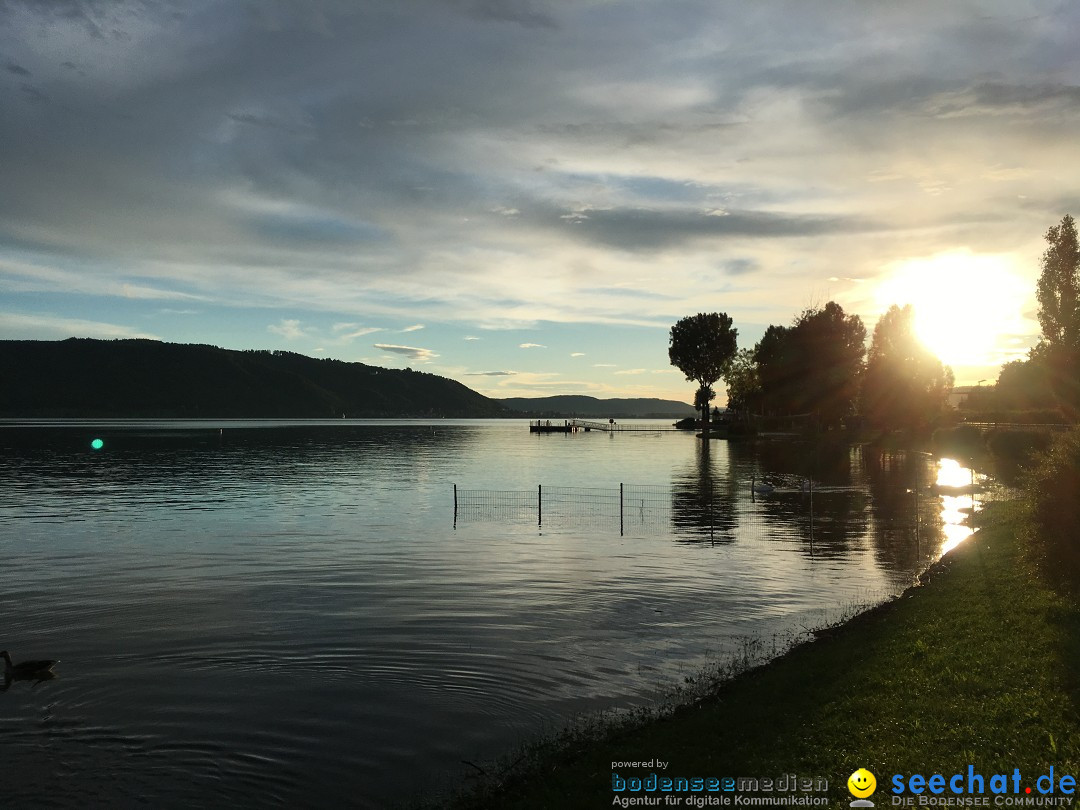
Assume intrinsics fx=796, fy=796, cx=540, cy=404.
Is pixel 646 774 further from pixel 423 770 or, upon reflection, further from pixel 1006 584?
pixel 1006 584

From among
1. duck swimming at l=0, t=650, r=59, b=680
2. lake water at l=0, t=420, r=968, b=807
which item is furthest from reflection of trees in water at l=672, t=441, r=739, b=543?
Result: duck swimming at l=0, t=650, r=59, b=680

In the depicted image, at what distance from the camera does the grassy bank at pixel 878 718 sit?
12195 millimetres

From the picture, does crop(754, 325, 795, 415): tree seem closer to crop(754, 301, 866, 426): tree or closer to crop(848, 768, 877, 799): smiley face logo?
crop(754, 301, 866, 426): tree

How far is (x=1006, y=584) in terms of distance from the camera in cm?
2455

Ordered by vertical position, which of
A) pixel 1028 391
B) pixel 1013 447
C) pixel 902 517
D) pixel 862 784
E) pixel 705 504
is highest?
pixel 1028 391

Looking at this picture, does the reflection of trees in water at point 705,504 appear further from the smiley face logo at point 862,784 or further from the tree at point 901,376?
the tree at point 901,376

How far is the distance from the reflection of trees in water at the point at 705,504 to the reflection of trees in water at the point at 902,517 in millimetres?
8438

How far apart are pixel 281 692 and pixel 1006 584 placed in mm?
21336

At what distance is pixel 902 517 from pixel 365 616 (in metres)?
37.2

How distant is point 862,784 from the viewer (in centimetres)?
1130

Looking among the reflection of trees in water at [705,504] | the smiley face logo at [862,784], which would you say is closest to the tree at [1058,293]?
the reflection of trees in water at [705,504]

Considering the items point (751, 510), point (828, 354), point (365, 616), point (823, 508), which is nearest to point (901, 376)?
point (828, 354)

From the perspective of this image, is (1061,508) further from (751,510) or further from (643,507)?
(643,507)

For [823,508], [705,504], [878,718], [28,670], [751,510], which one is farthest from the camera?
[705,504]
